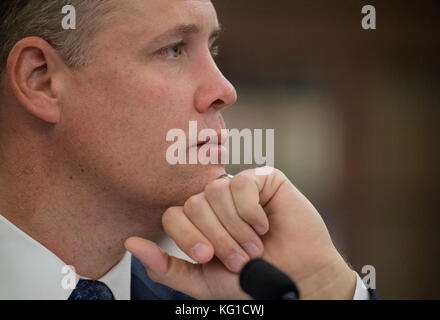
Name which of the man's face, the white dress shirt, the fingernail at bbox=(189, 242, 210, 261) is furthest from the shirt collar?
the fingernail at bbox=(189, 242, 210, 261)

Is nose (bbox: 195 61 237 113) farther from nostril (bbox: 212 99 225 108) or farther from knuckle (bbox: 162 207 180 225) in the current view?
knuckle (bbox: 162 207 180 225)

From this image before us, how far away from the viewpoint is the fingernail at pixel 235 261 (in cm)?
84

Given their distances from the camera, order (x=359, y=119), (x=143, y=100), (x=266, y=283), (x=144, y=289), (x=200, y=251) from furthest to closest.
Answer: (x=359, y=119) → (x=144, y=289) → (x=143, y=100) → (x=200, y=251) → (x=266, y=283)

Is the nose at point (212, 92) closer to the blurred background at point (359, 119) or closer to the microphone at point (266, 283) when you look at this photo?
the blurred background at point (359, 119)

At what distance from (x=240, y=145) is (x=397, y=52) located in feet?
1.41

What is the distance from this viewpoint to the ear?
966 mm

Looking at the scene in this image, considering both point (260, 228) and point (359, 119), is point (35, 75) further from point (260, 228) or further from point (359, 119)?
point (359, 119)

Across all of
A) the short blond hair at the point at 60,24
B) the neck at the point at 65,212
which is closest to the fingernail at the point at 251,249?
the neck at the point at 65,212

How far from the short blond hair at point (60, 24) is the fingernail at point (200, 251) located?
0.40 m

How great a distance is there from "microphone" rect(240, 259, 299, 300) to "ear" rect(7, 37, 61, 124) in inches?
20.3

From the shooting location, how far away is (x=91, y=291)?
3.24ft

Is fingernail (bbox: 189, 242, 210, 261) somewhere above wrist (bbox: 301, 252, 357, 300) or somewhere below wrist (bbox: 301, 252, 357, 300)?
above

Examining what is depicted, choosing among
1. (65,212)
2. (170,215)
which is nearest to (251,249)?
(170,215)

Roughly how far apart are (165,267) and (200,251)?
9 cm
